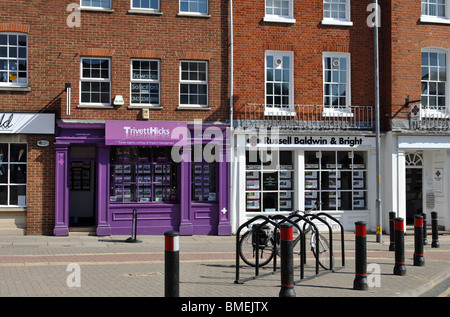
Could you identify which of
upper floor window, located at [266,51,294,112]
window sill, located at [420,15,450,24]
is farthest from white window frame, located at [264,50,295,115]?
window sill, located at [420,15,450,24]

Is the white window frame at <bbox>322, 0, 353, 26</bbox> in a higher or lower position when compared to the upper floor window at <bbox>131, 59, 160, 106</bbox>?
higher

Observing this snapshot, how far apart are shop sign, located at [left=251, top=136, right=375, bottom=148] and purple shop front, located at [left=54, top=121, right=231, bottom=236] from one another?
1.81 meters

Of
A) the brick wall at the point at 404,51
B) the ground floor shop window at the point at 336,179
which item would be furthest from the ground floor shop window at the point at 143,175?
the brick wall at the point at 404,51

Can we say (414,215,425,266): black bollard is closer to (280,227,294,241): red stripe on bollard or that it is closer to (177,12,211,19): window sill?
(280,227,294,241): red stripe on bollard

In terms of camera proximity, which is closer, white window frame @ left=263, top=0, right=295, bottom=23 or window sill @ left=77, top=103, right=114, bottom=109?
window sill @ left=77, top=103, right=114, bottom=109

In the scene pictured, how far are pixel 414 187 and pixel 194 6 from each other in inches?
415

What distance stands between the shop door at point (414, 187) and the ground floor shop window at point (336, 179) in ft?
6.82

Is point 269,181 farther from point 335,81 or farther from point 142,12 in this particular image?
point 142,12

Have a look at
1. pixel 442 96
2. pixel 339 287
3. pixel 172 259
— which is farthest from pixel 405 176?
pixel 172 259

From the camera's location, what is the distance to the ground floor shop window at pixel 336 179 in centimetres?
1891

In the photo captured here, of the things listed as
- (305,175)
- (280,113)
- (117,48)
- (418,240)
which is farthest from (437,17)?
(117,48)

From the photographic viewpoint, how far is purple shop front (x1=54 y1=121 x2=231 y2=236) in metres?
17.0
